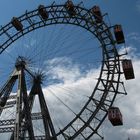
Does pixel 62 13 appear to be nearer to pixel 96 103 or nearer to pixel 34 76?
pixel 34 76

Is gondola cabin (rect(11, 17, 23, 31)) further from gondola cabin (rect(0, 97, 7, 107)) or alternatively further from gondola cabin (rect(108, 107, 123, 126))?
gondola cabin (rect(108, 107, 123, 126))

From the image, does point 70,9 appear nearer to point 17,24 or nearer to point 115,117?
point 17,24

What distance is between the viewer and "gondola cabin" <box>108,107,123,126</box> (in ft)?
109

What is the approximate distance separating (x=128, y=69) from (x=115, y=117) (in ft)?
15.2

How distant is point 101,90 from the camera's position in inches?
1427

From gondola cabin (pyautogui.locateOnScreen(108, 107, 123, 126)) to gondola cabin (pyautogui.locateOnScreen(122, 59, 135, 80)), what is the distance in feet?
11.1

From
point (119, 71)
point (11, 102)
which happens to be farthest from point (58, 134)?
point (119, 71)

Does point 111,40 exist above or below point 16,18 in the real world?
below

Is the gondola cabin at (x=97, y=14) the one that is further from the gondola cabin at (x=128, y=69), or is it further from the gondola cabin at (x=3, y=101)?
the gondola cabin at (x=3, y=101)

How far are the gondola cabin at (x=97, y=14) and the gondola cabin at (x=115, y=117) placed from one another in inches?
377

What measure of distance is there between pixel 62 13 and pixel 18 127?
42.8 ft

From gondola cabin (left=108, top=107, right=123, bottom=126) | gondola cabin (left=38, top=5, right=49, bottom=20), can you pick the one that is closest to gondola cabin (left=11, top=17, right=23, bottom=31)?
gondola cabin (left=38, top=5, right=49, bottom=20)

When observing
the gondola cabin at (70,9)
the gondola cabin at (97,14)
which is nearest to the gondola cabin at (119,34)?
the gondola cabin at (97,14)

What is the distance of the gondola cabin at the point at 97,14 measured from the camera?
1545 inches
